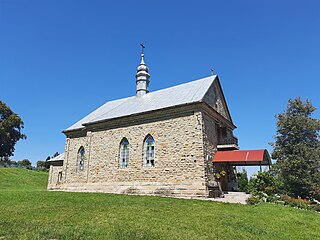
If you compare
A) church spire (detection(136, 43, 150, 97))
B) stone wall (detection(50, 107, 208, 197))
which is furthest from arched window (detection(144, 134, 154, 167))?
church spire (detection(136, 43, 150, 97))

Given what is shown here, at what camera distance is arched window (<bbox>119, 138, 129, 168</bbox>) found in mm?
17250

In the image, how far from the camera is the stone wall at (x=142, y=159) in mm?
14094

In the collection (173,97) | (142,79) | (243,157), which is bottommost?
(243,157)

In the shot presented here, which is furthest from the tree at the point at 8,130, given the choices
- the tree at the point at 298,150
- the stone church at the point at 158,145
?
the tree at the point at 298,150

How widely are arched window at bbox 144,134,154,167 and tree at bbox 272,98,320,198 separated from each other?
13666 millimetres

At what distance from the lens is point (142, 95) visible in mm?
23000

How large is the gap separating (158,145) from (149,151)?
95 centimetres

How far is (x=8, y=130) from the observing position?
143 ft

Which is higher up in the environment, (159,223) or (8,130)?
(8,130)

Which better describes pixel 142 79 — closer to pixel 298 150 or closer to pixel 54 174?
pixel 54 174

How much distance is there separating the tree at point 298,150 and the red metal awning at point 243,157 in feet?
27.3

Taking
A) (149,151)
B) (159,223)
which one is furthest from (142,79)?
(159,223)

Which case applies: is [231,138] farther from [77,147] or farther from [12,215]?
[12,215]

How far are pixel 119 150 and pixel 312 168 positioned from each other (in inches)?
685
